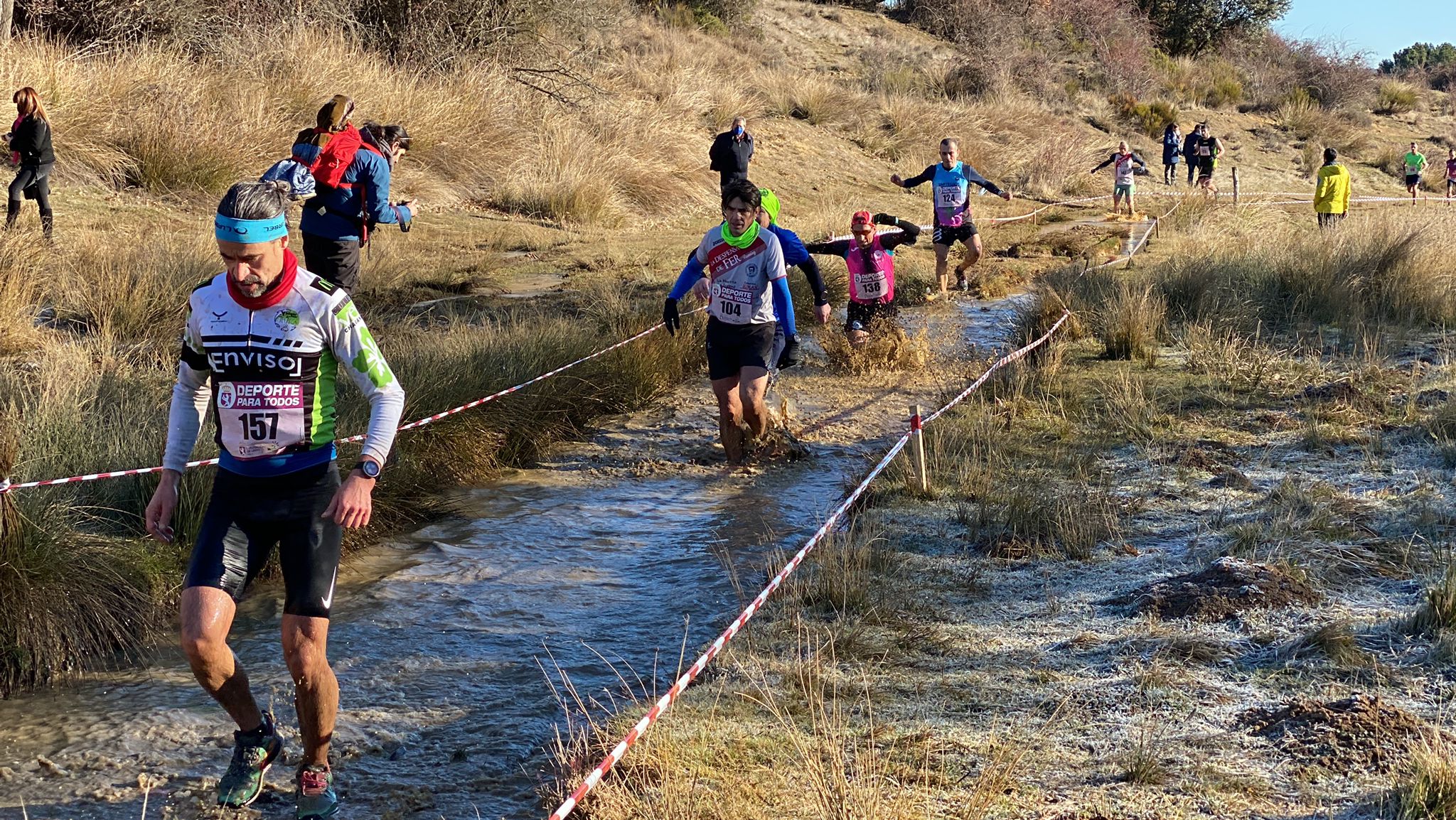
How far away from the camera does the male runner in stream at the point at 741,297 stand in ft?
27.0

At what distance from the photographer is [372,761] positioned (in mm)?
4848

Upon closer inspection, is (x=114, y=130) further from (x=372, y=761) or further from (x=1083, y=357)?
(x=372, y=761)

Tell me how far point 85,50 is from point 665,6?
71.1 feet

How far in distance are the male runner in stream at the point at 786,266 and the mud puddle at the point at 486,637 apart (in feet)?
2.72

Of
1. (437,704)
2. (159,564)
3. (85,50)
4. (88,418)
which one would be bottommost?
(437,704)

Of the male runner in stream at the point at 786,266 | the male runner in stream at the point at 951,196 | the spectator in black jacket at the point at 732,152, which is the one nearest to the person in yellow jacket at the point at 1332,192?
the male runner in stream at the point at 951,196

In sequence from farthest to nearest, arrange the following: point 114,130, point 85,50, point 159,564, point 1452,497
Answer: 1. point 85,50
2. point 114,130
3. point 1452,497
4. point 159,564

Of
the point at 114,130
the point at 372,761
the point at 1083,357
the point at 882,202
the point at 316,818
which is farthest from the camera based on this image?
the point at 882,202

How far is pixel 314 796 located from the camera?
13.8 feet

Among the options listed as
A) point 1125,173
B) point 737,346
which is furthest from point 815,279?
point 1125,173

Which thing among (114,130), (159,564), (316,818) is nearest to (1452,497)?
(316,818)

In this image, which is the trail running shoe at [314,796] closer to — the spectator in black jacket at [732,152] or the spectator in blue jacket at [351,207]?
the spectator in blue jacket at [351,207]

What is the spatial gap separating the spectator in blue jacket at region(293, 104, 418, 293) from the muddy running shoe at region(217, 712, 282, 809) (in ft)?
17.5

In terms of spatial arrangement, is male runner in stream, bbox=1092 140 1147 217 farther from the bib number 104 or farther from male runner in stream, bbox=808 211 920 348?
the bib number 104
